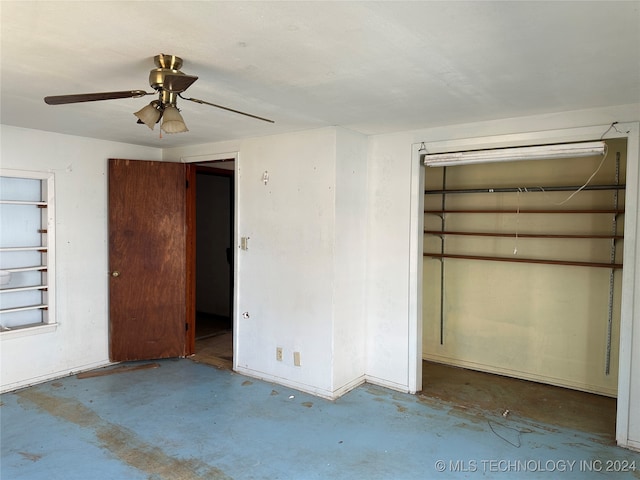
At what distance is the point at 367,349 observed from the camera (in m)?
4.23

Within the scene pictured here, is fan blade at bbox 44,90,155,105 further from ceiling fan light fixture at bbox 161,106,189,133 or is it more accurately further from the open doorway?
the open doorway

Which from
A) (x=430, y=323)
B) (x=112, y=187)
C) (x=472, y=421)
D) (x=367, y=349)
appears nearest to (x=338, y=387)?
→ (x=367, y=349)

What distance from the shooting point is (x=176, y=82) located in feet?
6.78

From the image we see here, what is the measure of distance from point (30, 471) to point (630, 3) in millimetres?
3884

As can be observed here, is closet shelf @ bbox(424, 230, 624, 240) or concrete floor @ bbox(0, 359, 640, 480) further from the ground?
closet shelf @ bbox(424, 230, 624, 240)

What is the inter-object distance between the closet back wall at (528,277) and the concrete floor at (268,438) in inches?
40.6

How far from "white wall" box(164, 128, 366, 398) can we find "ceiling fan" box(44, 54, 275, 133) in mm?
1764

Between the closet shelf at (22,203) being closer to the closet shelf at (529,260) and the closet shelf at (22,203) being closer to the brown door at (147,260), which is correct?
the brown door at (147,260)

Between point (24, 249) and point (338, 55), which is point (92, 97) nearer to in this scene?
point (338, 55)

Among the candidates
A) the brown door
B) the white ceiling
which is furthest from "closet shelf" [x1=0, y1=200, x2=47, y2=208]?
the white ceiling

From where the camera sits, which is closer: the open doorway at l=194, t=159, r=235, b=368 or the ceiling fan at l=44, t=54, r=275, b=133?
the ceiling fan at l=44, t=54, r=275, b=133

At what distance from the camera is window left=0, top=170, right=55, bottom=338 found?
156 inches

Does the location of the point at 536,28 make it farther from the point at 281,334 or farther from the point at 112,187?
the point at 112,187

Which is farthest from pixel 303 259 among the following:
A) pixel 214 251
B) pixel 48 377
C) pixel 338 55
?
pixel 214 251
